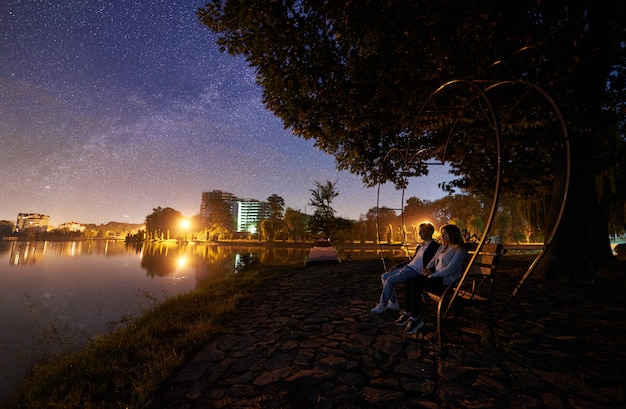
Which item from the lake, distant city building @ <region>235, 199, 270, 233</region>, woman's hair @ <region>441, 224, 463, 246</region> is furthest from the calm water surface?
distant city building @ <region>235, 199, 270, 233</region>

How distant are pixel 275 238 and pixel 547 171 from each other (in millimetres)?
62180

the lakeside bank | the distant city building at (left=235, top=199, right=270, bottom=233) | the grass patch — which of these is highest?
the distant city building at (left=235, top=199, right=270, bottom=233)

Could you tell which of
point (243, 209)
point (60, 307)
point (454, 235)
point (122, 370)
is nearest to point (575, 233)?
point (454, 235)

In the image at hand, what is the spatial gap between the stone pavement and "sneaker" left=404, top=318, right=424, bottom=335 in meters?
0.13

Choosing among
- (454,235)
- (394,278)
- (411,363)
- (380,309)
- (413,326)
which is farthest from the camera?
(380,309)

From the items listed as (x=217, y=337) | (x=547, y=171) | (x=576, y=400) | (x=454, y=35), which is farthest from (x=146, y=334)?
(x=547, y=171)

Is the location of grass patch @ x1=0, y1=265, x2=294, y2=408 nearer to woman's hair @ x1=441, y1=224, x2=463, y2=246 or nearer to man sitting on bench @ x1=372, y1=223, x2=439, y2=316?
man sitting on bench @ x1=372, y1=223, x2=439, y2=316

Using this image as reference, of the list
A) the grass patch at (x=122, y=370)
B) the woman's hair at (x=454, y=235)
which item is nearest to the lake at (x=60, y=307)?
the grass patch at (x=122, y=370)

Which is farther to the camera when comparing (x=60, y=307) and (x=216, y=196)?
(x=216, y=196)

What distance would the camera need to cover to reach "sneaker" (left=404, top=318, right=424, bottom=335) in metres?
4.48

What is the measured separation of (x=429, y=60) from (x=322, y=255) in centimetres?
1095

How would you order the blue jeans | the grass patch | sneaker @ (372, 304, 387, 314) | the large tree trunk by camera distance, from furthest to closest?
the large tree trunk → sneaker @ (372, 304, 387, 314) → the blue jeans → the grass patch

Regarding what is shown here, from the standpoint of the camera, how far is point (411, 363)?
3557mm

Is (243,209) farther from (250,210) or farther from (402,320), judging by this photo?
(402,320)
